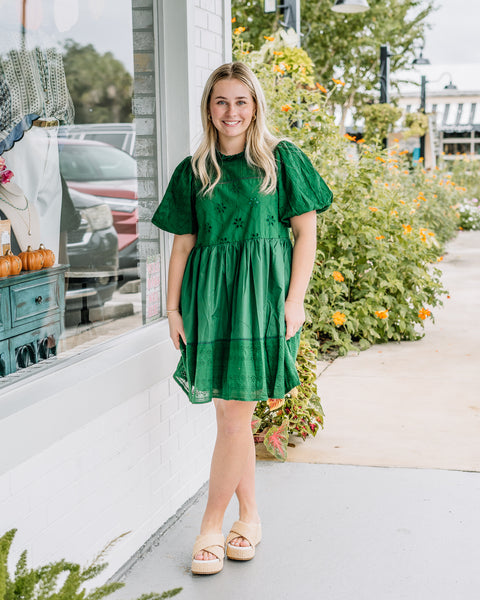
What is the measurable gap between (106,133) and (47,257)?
59.1 inches

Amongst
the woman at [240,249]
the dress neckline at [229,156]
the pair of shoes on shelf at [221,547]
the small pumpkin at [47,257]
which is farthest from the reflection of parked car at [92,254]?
the pair of shoes on shelf at [221,547]

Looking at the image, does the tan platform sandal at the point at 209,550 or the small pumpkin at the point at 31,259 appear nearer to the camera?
the tan platform sandal at the point at 209,550

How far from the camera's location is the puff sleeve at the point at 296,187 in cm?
257

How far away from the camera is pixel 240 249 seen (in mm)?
2570

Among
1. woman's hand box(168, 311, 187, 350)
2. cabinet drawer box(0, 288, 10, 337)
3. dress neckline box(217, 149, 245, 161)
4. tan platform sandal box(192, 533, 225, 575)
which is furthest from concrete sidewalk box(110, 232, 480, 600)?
dress neckline box(217, 149, 245, 161)

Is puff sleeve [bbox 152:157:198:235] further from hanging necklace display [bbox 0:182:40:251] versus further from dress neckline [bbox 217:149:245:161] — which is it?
hanging necklace display [bbox 0:182:40:251]

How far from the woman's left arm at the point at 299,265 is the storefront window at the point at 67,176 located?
85 centimetres

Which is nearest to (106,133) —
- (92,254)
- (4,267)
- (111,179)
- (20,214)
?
(111,179)

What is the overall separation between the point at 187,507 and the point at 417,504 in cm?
100

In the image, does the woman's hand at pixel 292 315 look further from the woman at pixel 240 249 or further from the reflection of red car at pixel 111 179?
the reflection of red car at pixel 111 179

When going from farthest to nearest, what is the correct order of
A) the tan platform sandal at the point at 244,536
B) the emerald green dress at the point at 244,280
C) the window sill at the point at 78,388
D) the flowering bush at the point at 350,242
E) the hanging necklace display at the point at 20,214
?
the flowering bush at the point at 350,242, the hanging necklace display at the point at 20,214, the tan platform sandal at the point at 244,536, the emerald green dress at the point at 244,280, the window sill at the point at 78,388

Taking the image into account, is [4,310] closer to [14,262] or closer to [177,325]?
[14,262]

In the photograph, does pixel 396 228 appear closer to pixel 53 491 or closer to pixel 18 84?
pixel 18 84

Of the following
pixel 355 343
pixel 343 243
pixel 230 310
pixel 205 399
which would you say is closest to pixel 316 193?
pixel 230 310
